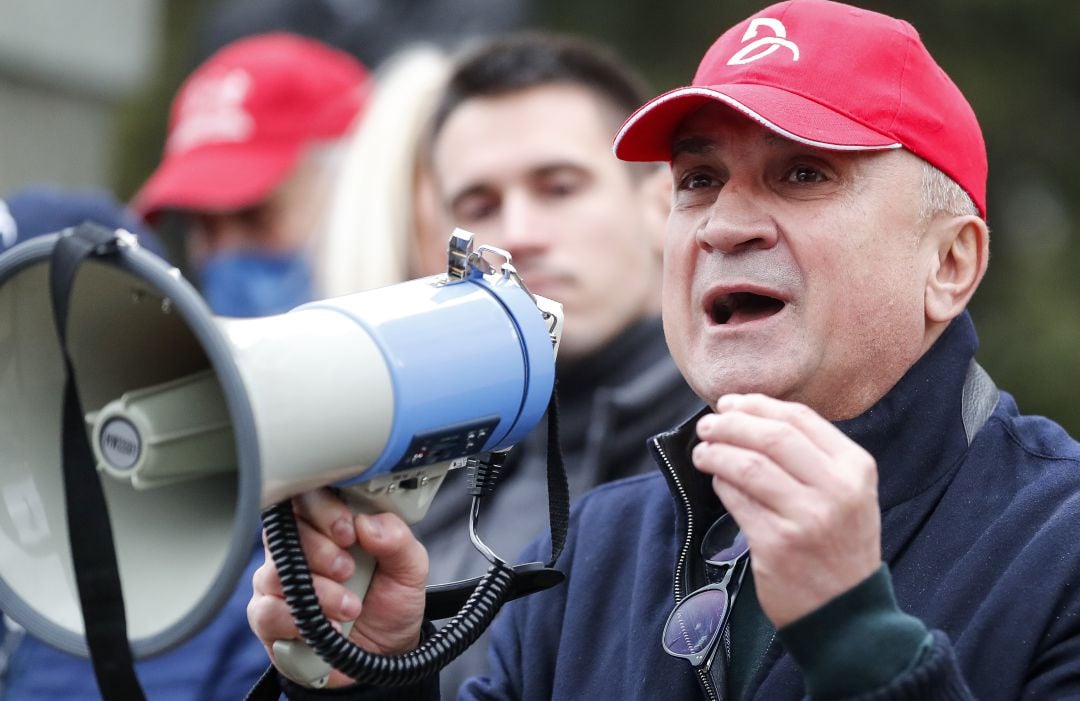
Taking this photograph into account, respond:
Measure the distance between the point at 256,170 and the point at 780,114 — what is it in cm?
336

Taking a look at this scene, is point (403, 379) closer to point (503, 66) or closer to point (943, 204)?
point (943, 204)

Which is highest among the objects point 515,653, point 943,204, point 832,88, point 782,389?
point 832,88

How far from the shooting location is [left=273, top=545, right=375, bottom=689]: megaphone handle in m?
2.32

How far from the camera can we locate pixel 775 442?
203 centimetres

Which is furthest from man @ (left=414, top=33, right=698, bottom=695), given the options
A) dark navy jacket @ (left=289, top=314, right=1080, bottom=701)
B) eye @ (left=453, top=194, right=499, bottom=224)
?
dark navy jacket @ (left=289, top=314, right=1080, bottom=701)

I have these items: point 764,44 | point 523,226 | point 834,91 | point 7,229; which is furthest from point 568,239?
point 834,91

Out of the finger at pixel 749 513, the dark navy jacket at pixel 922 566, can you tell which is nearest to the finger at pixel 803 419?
the finger at pixel 749 513

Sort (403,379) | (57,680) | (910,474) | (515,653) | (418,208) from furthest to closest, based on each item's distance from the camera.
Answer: (418,208) < (57,680) < (515,653) < (910,474) < (403,379)

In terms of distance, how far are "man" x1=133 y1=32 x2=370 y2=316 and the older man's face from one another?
9.97ft

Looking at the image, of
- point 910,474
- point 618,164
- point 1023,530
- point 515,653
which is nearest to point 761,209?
point 910,474

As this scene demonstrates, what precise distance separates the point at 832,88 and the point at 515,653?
1068mm

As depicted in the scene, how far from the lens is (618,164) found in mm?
4266

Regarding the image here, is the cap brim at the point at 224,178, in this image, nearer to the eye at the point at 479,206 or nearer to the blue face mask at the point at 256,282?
the blue face mask at the point at 256,282

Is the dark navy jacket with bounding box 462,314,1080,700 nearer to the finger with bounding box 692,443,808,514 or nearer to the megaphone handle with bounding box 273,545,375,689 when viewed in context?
the finger with bounding box 692,443,808,514
